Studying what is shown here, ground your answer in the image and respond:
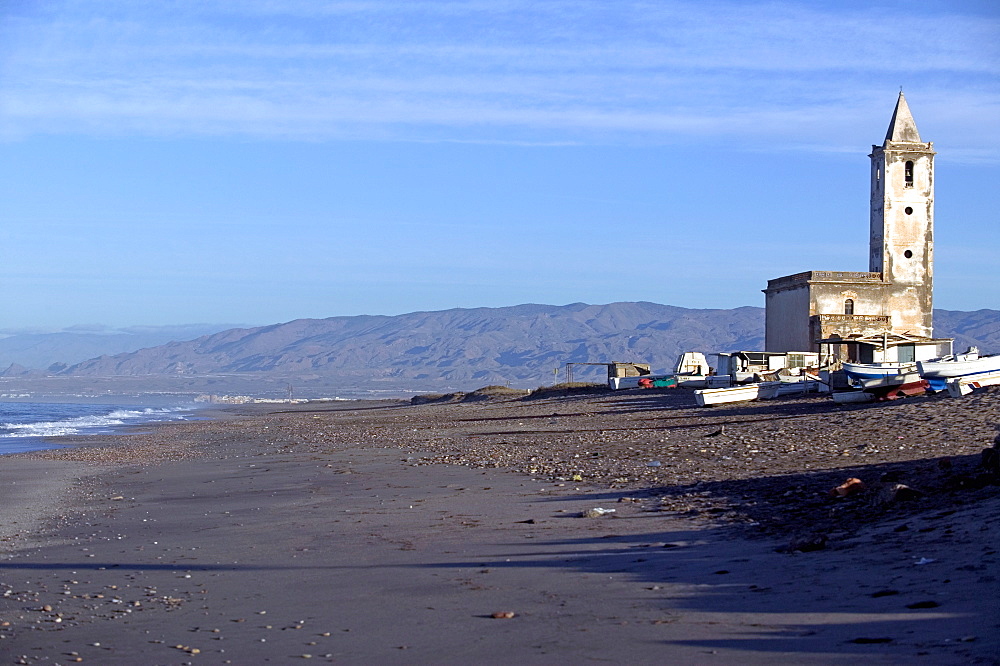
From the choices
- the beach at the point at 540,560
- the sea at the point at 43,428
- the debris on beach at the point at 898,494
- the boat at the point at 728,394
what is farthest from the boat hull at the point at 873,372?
the sea at the point at 43,428

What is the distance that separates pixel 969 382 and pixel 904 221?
34293mm

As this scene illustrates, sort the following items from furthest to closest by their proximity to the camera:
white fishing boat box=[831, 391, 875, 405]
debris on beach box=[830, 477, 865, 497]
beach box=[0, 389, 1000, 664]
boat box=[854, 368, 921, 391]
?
1. white fishing boat box=[831, 391, 875, 405]
2. boat box=[854, 368, 921, 391]
3. debris on beach box=[830, 477, 865, 497]
4. beach box=[0, 389, 1000, 664]

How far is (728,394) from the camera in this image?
108 feet

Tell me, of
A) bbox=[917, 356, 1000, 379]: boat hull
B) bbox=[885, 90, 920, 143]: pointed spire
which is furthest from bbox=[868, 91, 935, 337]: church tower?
bbox=[917, 356, 1000, 379]: boat hull

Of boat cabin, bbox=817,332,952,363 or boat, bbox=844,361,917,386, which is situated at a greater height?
boat cabin, bbox=817,332,952,363

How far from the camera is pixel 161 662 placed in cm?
668

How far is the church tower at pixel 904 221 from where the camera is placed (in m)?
56.3

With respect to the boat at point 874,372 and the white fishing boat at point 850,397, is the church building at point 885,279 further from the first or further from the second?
the white fishing boat at point 850,397

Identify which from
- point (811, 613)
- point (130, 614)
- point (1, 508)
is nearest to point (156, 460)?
point (1, 508)

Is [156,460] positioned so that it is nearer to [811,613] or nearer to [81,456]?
[81,456]

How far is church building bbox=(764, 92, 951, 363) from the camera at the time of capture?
54.4 m

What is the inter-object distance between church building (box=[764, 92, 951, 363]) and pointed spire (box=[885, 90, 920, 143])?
0.05m

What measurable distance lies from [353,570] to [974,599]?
490cm

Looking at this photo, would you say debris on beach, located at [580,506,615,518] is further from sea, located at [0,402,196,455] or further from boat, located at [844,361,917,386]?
sea, located at [0,402,196,455]
